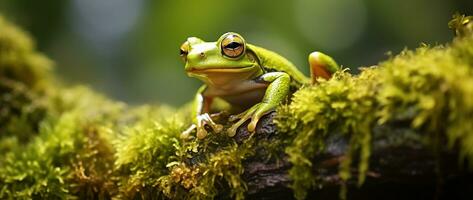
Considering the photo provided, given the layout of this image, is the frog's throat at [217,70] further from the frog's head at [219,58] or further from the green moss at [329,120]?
the green moss at [329,120]

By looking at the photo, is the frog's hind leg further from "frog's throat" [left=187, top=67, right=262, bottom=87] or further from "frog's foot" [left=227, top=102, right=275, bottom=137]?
"frog's foot" [left=227, top=102, right=275, bottom=137]

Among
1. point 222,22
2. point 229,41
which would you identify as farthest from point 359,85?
point 222,22

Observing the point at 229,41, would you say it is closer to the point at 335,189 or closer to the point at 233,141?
the point at 233,141

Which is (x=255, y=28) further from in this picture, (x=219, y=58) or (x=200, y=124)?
(x=200, y=124)

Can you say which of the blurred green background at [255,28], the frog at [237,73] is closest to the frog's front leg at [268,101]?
the frog at [237,73]

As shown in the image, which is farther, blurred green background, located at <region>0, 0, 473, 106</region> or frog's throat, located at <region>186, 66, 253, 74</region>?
blurred green background, located at <region>0, 0, 473, 106</region>

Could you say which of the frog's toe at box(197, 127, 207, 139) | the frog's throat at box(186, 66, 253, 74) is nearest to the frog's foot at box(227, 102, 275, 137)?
the frog's toe at box(197, 127, 207, 139)
